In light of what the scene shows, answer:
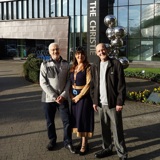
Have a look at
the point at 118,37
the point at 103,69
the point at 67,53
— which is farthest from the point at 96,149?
the point at 67,53

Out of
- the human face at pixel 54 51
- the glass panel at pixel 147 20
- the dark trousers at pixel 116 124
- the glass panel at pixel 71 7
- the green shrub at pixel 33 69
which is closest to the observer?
the dark trousers at pixel 116 124

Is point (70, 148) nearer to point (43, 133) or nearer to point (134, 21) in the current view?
point (43, 133)

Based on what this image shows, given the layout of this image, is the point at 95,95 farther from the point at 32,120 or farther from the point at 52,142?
the point at 32,120

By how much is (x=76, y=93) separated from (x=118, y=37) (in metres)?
6.71

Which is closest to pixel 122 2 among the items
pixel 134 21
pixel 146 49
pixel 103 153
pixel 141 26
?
pixel 134 21

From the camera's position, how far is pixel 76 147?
534cm

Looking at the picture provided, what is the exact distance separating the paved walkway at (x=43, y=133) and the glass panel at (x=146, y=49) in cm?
1866

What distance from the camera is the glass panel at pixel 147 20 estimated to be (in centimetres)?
2695

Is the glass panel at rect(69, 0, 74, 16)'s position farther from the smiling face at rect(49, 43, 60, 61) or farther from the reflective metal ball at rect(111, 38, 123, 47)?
the smiling face at rect(49, 43, 60, 61)

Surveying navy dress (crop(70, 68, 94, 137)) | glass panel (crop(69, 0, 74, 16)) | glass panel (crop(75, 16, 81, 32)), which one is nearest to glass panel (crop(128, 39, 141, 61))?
glass panel (crop(75, 16, 81, 32))

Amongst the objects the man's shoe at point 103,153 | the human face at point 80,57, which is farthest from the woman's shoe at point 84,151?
the human face at point 80,57

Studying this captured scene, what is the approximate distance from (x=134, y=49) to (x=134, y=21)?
8.68 ft

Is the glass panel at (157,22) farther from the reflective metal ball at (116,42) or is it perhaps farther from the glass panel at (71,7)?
the reflective metal ball at (116,42)

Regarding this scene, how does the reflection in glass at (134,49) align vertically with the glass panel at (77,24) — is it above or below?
below
